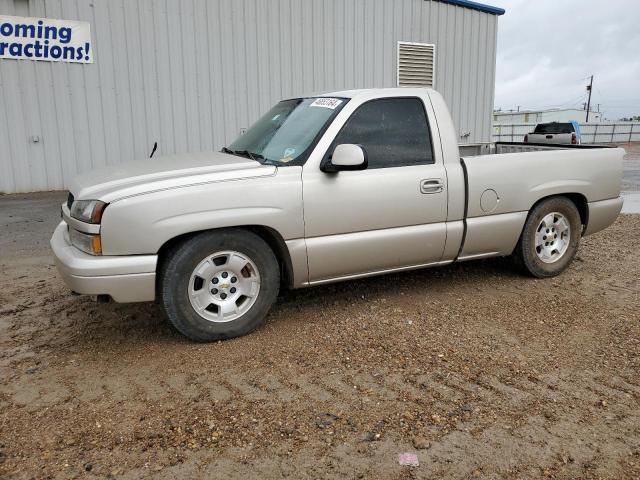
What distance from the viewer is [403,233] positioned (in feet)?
14.8

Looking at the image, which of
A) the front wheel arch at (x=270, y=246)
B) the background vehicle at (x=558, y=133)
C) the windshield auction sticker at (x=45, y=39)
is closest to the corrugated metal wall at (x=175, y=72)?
the windshield auction sticker at (x=45, y=39)

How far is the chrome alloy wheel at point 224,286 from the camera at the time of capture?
12.7ft

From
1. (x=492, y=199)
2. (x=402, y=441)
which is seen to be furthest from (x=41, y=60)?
(x=402, y=441)

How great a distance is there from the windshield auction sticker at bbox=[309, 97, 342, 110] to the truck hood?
795mm

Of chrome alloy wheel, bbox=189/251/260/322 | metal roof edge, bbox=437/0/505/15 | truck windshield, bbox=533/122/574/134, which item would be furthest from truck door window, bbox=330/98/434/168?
truck windshield, bbox=533/122/574/134

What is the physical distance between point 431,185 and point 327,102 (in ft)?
3.60

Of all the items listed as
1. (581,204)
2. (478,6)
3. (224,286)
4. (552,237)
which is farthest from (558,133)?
(224,286)

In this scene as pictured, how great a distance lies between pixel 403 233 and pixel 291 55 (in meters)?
8.35

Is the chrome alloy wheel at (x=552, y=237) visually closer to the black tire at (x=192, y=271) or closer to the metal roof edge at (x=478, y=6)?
the black tire at (x=192, y=271)

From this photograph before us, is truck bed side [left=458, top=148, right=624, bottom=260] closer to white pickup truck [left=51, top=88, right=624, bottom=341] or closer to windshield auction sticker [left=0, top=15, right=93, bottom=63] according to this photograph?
white pickup truck [left=51, top=88, right=624, bottom=341]

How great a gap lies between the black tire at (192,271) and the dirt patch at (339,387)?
0.42 ft

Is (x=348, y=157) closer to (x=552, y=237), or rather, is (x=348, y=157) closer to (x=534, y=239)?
(x=534, y=239)

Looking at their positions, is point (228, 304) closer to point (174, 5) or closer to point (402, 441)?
point (402, 441)

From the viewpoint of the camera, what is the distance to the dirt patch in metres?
2.65
